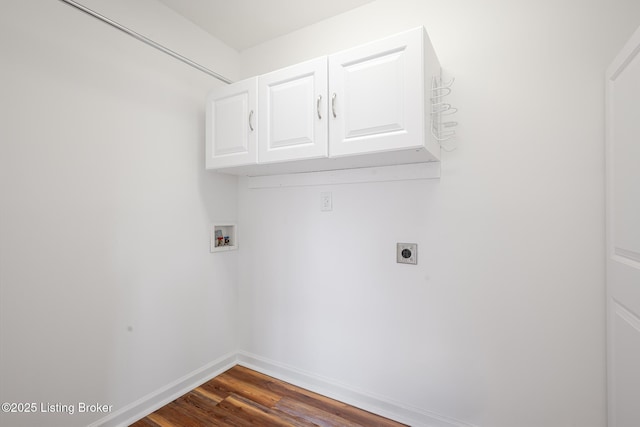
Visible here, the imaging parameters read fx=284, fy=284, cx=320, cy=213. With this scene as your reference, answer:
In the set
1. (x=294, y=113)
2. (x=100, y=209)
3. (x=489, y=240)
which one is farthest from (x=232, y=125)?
(x=489, y=240)

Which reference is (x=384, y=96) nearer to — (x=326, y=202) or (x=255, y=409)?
(x=326, y=202)

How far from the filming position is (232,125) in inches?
73.1

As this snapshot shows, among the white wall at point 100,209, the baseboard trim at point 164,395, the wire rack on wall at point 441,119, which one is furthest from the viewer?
→ the baseboard trim at point 164,395

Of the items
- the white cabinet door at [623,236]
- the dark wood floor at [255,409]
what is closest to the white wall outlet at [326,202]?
the dark wood floor at [255,409]

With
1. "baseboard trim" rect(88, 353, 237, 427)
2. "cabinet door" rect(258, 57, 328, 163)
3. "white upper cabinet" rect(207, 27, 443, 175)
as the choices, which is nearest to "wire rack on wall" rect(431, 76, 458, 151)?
"white upper cabinet" rect(207, 27, 443, 175)

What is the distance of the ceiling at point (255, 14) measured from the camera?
184 cm

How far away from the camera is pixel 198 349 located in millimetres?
2080

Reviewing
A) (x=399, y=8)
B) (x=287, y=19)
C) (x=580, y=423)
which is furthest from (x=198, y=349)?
(x=399, y=8)

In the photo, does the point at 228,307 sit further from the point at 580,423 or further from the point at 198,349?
the point at 580,423

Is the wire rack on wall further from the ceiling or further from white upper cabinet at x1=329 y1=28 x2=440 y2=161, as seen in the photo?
the ceiling

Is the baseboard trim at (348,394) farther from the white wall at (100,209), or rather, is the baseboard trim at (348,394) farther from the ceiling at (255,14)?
the ceiling at (255,14)

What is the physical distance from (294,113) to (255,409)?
1.83 meters

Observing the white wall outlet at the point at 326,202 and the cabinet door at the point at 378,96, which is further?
the white wall outlet at the point at 326,202

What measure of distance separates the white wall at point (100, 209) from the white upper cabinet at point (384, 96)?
116 cm
